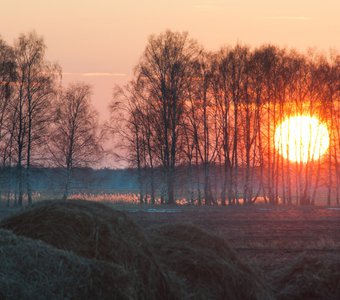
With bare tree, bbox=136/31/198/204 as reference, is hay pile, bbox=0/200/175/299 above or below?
below

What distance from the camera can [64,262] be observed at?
931 centimetres

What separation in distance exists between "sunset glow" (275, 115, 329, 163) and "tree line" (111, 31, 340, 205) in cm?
71

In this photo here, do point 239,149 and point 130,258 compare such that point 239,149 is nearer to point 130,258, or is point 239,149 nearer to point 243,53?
point 243,53

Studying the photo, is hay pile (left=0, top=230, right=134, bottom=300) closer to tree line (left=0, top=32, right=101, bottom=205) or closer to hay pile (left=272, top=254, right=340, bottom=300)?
hay pile (left=272, top=254, right=340, bottom=300)

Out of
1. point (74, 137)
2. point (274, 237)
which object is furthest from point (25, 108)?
point (274, 237)

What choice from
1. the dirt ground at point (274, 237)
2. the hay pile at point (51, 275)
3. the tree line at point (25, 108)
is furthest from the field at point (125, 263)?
the tree line at point (25, 108)

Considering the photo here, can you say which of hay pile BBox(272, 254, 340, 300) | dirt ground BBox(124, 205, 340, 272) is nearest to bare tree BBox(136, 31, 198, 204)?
dirt ground BBox(124, 205, 340, 272)

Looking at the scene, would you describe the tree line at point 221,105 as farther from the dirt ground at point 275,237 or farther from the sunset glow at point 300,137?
the dirt ground at point 275,237

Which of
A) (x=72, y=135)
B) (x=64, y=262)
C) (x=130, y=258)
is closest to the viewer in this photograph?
(x=64, y=262)

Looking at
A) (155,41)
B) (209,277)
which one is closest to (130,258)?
(209,277)

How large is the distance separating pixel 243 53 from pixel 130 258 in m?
58.2

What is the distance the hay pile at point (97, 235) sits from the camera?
33.9 feet

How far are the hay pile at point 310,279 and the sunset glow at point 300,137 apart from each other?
56057 millimetres

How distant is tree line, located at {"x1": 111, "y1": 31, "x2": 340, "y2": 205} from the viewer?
65.4 metres
